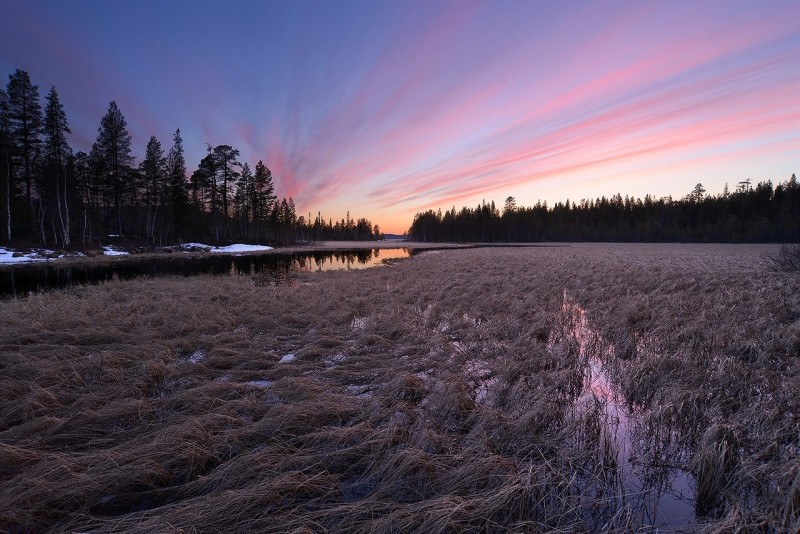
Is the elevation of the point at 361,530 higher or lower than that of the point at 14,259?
lower

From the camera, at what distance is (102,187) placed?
43.6 meters

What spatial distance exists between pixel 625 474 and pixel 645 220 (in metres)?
116

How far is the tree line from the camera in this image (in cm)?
6612

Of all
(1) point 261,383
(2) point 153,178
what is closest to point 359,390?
(1) point 261,383

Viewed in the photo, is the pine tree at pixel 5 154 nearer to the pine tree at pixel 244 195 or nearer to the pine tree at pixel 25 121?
the pine tree at pixel 25 121

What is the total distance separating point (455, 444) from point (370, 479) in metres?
0.99

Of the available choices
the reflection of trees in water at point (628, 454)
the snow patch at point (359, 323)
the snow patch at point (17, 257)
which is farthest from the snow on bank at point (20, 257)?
the reflection of trees in water at point (628, 454)

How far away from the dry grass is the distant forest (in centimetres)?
3752

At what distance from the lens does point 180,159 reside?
160 feet

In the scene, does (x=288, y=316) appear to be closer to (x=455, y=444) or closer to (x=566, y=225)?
(x=455, y=444)

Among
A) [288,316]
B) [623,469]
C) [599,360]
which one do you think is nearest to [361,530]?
[623,469]

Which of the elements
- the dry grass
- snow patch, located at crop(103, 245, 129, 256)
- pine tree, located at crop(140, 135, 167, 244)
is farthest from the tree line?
snow patch, located at crop(103, 245, 129, 256)

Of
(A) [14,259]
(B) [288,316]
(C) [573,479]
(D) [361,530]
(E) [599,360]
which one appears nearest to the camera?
(D) [361,530]

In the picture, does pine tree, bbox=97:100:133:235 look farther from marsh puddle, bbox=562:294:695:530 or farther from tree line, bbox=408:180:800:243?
tree line, bbox=408:180:800:243
